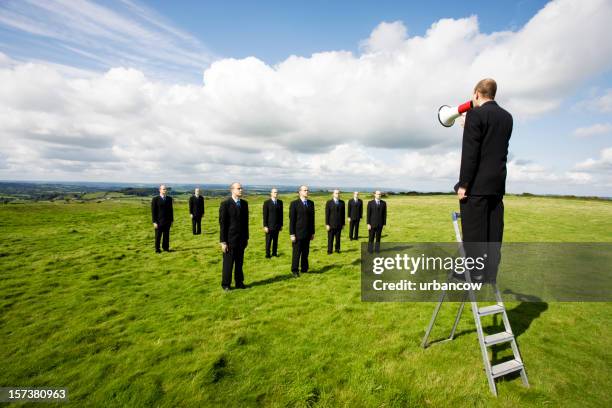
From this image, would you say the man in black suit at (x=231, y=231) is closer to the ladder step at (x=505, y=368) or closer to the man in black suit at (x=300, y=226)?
the man in black suit at (x=300, y=226)

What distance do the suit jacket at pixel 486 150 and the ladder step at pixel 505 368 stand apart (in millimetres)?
2712

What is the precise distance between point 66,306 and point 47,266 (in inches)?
236

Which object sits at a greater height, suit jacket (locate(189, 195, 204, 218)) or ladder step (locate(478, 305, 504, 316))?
suit jacket (locate(189, 195, 204, 218))

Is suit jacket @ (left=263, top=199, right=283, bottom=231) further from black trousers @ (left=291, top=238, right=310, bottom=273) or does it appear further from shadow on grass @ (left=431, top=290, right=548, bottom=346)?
shadow on grass @ (left=431, top=290, right=548, bottom=346)

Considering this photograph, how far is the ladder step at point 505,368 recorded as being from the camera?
414cm

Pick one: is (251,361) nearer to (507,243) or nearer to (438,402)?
(438,402)

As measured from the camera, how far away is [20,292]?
29.6 ft

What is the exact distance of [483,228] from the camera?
401 cm

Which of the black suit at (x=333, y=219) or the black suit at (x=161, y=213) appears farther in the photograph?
the black suit at (x=333, y=219)

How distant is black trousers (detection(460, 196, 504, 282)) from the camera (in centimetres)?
399

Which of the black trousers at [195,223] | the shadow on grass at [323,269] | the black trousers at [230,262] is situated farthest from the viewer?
the black trousers at [195,223]

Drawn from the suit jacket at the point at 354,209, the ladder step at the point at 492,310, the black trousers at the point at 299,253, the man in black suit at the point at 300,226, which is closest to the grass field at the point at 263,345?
the black trousers at the point at 299,253

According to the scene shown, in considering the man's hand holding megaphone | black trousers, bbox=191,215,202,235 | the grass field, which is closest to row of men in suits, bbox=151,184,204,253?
the grass field

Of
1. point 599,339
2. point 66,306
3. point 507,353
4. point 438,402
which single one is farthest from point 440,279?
point 66,306
